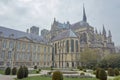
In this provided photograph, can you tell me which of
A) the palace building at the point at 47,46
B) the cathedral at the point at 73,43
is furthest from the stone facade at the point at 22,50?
the cathedral at the point at 73,43

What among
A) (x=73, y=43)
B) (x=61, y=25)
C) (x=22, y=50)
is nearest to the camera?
(x=22, y=50)

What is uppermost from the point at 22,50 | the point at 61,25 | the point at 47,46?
the point at 61,25

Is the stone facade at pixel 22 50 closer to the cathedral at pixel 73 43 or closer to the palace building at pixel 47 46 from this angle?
the palace building at pixel 47 46

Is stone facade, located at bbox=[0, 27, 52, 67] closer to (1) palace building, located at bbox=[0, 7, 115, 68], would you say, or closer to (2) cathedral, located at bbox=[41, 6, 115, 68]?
(1) palace building, located at bbox=[0, 7, 115, 68]

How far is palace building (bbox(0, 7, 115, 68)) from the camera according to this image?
4831 cm

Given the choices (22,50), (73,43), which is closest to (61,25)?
(73,43)

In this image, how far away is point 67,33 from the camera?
6588 cm

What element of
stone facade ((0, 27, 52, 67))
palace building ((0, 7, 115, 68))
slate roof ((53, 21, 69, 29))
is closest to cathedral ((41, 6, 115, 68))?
palace building ((0, 7, 115, 68))

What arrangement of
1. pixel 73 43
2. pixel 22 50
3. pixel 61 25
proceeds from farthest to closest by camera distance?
pixel 61 25 → pixel 73 43 → pixel 22 50

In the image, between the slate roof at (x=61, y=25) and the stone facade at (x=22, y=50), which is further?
the slate roof at (x=61, y=25)

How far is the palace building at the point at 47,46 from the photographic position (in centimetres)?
4831

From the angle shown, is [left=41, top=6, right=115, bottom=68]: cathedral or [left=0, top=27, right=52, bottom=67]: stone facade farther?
[left=41, top=6, right=115, bottom=68]: cathedral

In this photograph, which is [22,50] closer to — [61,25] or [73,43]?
[73,43]

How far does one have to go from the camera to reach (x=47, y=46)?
2482 inches
